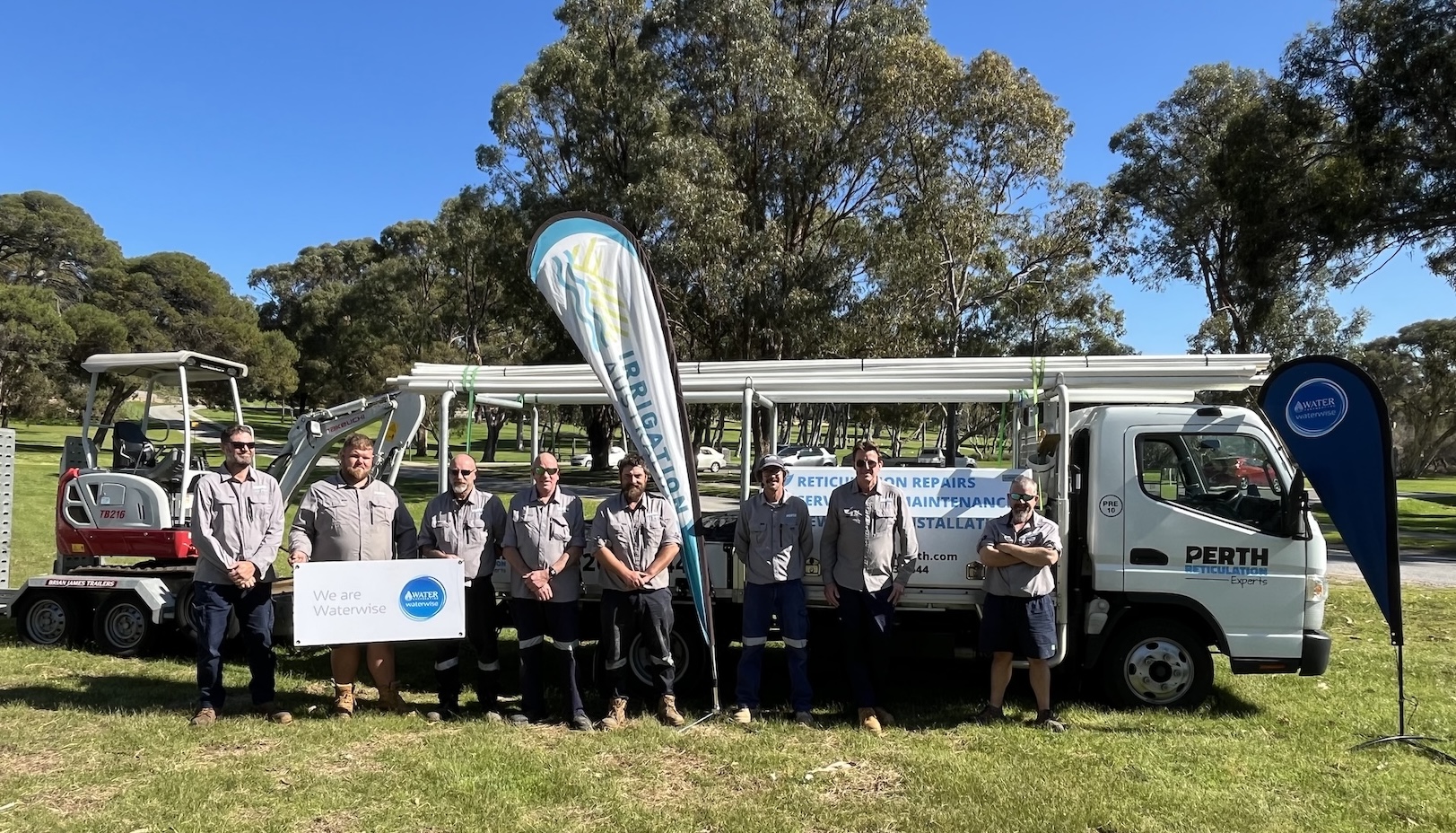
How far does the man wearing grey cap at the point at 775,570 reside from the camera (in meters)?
5.91

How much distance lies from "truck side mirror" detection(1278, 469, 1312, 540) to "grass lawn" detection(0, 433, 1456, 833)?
1281 mm

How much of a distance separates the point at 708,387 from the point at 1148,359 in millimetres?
3105

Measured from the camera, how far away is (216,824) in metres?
4.34

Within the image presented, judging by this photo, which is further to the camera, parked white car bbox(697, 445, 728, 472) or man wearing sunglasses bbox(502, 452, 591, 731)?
parked white car bbox(697, 445, 728, 472)

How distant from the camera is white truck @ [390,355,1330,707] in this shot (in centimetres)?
602

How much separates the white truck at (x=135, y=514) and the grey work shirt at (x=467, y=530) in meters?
1.69

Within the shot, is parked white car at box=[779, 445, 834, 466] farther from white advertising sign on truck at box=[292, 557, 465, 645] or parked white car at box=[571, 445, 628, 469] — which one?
parked white car at box=[571, 445, 628, 469]

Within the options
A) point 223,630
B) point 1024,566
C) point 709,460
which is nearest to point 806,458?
point 1024,566

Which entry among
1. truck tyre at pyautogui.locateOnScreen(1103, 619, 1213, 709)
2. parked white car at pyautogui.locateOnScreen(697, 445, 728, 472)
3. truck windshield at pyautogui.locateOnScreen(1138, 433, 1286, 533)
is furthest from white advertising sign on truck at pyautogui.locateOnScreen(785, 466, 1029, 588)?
parked white car at pyautogui.locateOnScreen(697, 445, 728, 472)

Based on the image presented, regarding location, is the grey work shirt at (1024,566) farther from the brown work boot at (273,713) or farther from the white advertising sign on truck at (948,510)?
the brown work boot at (273,713)

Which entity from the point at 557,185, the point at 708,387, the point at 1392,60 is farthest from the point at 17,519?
the point at 1392,60

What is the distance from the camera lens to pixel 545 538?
5836 mm

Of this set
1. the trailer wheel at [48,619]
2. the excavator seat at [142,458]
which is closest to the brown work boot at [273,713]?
the trailer wheel at [48,619]

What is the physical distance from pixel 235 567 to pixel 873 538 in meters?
3.98
